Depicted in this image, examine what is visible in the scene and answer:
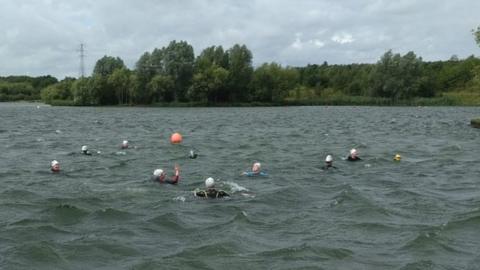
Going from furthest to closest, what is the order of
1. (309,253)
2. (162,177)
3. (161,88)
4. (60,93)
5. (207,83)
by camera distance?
(60,93) → (207,83) → (161,88) → (162,177) → (309,253)

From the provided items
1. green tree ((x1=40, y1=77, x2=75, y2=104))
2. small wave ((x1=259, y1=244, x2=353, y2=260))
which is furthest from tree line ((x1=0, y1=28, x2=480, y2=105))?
small wave ((x1=259, y1=244, x2=353, y2=260))

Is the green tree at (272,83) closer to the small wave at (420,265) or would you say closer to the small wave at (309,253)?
the small wave at (309,253)

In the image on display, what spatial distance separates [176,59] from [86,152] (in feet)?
315

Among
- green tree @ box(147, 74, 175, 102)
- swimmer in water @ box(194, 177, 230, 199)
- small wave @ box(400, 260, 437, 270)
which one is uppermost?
green tree @ box(147, 74, 175, 102)

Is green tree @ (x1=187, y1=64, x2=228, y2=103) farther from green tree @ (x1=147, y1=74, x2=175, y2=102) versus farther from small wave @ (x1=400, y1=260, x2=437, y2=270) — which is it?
small wave @ (x1=400, y1=260, x2=437, y2=270)

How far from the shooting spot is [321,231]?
1738 cm

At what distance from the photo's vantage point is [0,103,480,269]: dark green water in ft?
49.2

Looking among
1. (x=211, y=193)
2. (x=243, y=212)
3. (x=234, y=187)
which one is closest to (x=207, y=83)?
(x=234, y=187)

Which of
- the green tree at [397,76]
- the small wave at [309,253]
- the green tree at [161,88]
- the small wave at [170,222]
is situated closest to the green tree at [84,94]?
the green tree at [161,88]

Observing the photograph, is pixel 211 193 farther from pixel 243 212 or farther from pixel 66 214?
pixel 66 214

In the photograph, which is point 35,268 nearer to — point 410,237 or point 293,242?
point 293,242

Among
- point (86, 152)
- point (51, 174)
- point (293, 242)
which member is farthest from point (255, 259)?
point (86, 152)

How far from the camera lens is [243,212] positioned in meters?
19.8

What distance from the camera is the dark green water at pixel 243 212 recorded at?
1501 cm
